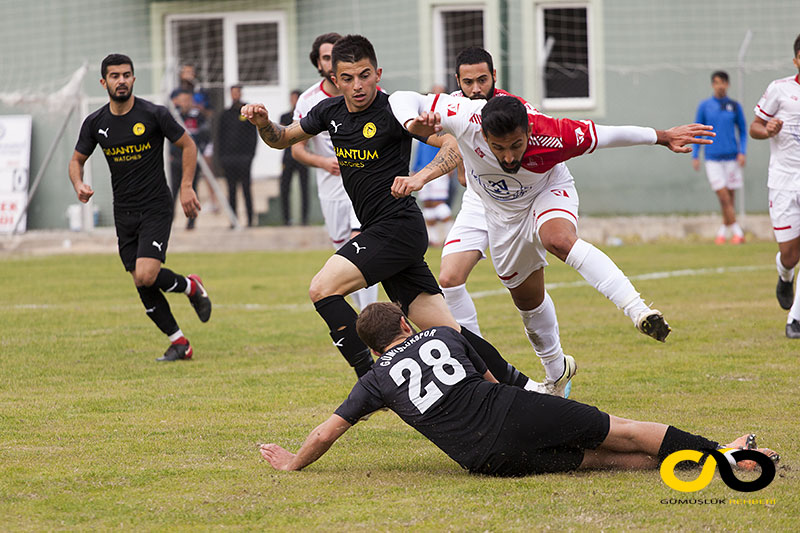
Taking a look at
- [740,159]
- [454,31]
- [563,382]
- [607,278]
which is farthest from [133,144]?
[454,31]

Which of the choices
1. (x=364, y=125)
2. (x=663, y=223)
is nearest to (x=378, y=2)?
(x=663, y=223)

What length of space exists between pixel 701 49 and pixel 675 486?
58.1ft

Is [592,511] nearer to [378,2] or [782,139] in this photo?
[782,139]

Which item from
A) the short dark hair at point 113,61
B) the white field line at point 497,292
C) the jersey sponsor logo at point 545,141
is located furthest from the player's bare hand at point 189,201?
the jersey sponsor logo at point 545,141

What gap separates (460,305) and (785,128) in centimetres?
367

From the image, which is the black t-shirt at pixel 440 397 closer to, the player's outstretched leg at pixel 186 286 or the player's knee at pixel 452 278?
the player's knee at pixel 452 278

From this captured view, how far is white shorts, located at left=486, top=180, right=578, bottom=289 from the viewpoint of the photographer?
625 cm

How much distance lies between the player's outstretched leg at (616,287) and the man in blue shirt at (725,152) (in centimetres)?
1356

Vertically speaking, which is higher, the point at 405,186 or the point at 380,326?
the point at 405,186

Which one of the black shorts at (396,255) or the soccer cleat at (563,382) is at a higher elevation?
the black shorts at (396,255)

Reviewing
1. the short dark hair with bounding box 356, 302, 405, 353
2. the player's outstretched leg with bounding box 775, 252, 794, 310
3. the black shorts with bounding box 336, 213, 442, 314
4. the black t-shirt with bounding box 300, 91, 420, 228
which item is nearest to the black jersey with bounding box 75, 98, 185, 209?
the black t-shirt with bounding box 300, 91, 420, 228

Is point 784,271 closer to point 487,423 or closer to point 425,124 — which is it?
point 425,124

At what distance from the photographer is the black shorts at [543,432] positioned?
503 centimetres

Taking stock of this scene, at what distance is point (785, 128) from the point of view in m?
9.49
